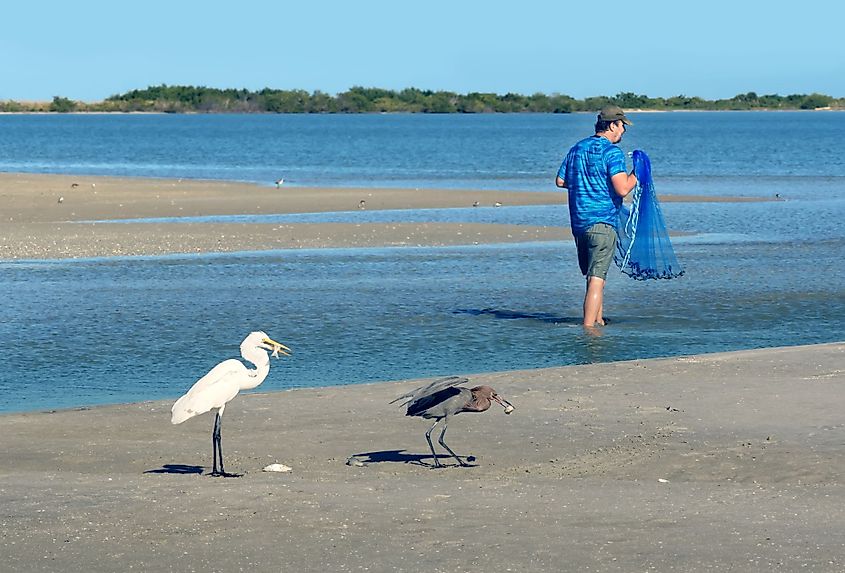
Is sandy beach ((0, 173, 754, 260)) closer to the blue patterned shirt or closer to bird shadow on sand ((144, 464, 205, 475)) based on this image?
the blue patterned shirt

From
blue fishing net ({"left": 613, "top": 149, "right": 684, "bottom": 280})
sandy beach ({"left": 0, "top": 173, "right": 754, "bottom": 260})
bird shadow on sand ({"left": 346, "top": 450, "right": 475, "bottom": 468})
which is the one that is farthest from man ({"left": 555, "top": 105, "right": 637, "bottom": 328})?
sandy beach ({"left": 0, "top": 173, "right": 754, "bottom": 260})

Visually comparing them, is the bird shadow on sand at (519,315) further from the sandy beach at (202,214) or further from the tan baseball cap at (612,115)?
the sandy beach at (202,214)

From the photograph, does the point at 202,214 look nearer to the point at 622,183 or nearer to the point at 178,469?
the point at 622,183

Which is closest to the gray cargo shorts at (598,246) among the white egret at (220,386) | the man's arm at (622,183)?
the man's arm at (622,183)

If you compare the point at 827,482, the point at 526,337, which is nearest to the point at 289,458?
the point at 827,482

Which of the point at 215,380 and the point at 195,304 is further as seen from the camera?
the point at 195,304

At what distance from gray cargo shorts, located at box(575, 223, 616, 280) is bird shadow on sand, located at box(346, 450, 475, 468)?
5590 millimetres

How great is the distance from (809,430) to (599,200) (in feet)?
17.1

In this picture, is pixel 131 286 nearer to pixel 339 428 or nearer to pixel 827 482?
pixel 339 428

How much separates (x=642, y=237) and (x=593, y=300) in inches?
56.3

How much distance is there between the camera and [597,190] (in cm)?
1374

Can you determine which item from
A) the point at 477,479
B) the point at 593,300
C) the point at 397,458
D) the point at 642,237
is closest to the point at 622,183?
the point at 593,300

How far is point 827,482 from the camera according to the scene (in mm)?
7680

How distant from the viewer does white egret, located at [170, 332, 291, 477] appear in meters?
7.83
